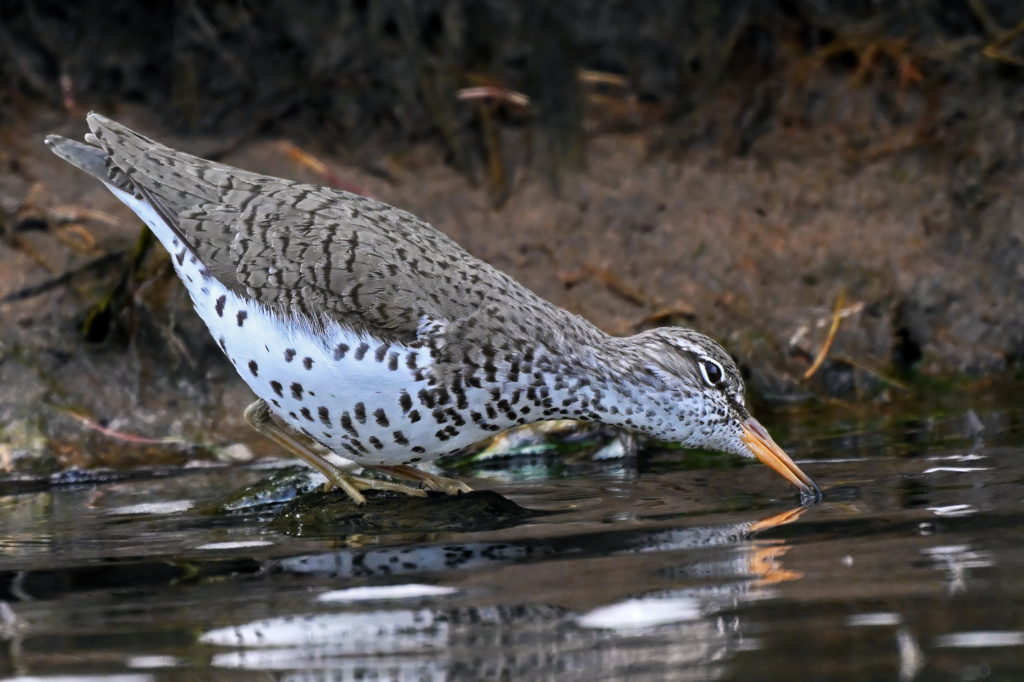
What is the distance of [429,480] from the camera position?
6.04 meters

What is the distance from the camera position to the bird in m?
5.39

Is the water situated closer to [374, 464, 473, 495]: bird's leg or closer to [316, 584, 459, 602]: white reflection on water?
[316, 584, 459, 602]: white reflection on water

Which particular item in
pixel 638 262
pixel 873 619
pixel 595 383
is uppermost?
pixel 638 262

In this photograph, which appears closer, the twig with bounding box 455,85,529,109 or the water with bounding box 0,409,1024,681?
the water with bounding box 0,409,1024,681

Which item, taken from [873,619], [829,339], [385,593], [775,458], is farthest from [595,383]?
[829,339]

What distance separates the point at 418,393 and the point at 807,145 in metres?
5.31

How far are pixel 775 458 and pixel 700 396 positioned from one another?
1.57 ft

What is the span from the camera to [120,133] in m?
6.49

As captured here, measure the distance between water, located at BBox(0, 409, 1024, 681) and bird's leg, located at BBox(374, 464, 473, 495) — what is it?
0.34m

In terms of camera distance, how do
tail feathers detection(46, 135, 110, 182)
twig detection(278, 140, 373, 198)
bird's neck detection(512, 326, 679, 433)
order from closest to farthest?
bird's neck detection(512, 326, 679, 433) < tail feathers detection(46, 135, 110, 182) < twig detection(278, 140, 373, 198)

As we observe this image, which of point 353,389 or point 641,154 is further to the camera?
point 641,154

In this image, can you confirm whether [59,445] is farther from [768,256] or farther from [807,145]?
[807,145]

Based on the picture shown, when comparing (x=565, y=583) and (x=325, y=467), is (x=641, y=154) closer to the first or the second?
(x=325, y=467)

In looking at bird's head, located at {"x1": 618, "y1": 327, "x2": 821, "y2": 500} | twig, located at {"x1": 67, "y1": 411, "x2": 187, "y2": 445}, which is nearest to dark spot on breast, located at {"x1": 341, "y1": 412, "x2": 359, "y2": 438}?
bird's head, located at {"x1": 618, "y1": 327, "x2": 821, "y2": 500}
